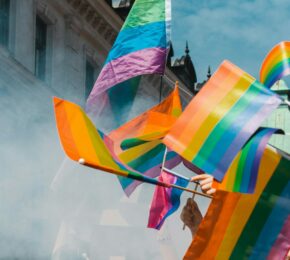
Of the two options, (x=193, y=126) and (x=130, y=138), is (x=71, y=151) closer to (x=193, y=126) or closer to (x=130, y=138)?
(x=193, y=126)

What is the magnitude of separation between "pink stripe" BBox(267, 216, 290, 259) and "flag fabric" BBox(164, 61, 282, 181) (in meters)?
0.56

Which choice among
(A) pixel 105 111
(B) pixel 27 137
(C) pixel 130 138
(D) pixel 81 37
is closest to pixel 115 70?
(A) pixel 105 111

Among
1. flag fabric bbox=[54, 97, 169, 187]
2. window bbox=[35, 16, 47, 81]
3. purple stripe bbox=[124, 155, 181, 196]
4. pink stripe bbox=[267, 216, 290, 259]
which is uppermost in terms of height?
flag fabric bbox=[54, 97, 169, 187]

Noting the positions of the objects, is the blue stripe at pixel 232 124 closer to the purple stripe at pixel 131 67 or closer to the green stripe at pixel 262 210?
the green stripe at pixel 262 210

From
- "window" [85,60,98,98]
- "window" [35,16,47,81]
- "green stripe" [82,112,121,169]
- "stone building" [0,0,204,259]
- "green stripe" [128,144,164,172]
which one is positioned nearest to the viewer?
"green stripe" [82,112,121,169]

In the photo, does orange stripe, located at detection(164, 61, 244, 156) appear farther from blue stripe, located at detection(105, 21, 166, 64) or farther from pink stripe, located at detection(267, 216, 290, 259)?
blue stripe, located at detection(105, 21, 166, 64)

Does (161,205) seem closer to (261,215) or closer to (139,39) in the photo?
(139,39)

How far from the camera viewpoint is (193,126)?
13.8ft

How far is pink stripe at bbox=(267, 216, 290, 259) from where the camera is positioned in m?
4.39

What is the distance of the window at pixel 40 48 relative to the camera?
15.6 metres

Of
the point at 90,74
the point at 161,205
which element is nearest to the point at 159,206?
the point at 161,205

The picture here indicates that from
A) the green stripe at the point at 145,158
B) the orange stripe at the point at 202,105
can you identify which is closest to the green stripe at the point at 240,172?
the orange stripe at the point at 202,105

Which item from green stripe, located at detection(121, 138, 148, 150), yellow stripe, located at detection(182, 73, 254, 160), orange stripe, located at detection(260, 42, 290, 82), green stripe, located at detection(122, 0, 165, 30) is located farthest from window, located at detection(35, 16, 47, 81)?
yellow stripe, located at detection(182, 73, 254, 160)

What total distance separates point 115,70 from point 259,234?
1.78 m
